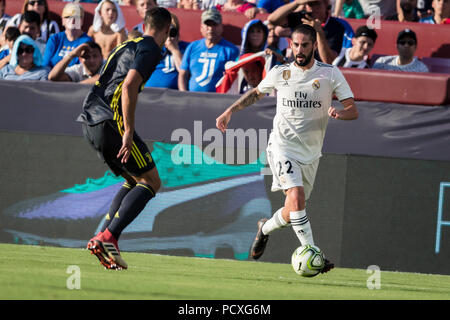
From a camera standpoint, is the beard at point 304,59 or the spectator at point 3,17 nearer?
the beard at point 304,59

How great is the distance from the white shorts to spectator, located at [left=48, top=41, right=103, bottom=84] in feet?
12.9

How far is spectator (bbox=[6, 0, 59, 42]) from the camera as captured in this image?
1326 cm

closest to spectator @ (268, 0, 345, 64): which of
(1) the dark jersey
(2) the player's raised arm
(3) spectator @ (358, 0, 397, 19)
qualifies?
(3) spectator @ (358, 0, 397, 19)

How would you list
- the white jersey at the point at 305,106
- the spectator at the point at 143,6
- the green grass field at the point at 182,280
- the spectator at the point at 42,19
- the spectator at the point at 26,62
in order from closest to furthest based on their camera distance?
the green grass field at the point at 182,280 → the white jersey at the point at 305,106 → the spectator at the point at 26,62 → the spectator at the point at 143,6 → the spectator at the point at 42,19

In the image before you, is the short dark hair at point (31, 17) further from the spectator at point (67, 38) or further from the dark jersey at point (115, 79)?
the dark jersey at point (115, 79)

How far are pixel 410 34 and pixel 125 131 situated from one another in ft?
18.2

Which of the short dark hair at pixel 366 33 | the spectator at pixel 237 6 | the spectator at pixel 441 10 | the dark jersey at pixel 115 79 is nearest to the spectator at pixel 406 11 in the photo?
the spectator at pixel 441 10

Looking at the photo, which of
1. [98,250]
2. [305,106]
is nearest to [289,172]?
[305,106]

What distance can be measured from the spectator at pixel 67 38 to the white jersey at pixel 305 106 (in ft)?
17.4

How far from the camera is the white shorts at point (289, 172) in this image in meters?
8.00

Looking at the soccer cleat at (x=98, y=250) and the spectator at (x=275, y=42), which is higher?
the spectator at (x=275, y=42)

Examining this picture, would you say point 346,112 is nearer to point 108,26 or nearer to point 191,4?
point 108,26

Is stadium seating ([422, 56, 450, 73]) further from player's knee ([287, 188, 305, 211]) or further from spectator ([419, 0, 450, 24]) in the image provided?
player's knee ([287, 188, 305, 211])
